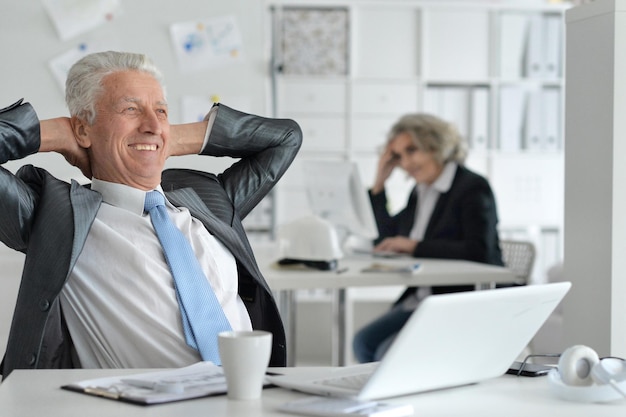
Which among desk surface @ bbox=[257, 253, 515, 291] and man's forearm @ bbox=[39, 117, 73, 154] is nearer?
man's forearm @ bbox=[39, 117, 73, 154]

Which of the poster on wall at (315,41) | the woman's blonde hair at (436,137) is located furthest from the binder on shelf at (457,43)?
the woman's blonde hair at (436,137)

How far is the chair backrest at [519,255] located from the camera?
3650mm

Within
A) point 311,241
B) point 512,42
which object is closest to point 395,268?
point 311,241

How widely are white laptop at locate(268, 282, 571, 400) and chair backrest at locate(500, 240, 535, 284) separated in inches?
94.1

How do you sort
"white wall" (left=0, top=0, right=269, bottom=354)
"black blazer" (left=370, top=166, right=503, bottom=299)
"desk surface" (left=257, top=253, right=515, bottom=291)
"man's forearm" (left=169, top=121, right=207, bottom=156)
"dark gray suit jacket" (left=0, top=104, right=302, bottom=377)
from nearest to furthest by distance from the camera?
"dark gray suit jacket" (left=0, top=104, right=302, bottom=377)
"man's forearm" (left=169, top=121, right=207, bottom=156)
"desk surface" (left=257, top=253, right=515, bottom=291)
"black blazer" (left=370, top=166, right=503, bottom=299)
"white wall" (left=0, top=0, right=269, bottom=354)

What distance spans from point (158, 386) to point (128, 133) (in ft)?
2.68

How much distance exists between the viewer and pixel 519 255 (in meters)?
3.76

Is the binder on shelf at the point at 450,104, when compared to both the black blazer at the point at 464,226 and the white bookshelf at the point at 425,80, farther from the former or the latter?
the black blazer at the point at 464,226

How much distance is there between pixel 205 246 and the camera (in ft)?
5.93

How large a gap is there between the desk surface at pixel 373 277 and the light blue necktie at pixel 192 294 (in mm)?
1111

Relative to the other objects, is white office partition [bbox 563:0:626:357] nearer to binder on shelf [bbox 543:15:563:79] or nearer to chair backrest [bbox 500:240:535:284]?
chair backrest [bbox 500:240:535:284]

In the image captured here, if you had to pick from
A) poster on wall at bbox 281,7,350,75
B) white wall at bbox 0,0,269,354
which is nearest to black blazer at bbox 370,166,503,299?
white wall at bbox 0,0,269,354

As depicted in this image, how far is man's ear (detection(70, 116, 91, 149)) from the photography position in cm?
190

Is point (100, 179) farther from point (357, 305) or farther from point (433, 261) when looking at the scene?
point (357, 305)
